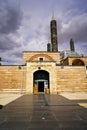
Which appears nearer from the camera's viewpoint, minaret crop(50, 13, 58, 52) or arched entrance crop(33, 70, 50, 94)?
arched entrance crop(33, 70, 50, 94)

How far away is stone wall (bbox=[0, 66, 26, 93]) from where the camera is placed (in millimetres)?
24719

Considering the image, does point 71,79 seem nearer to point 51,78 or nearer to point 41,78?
point 51,78

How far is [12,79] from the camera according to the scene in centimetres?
2514

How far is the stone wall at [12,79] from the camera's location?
24.7 metres

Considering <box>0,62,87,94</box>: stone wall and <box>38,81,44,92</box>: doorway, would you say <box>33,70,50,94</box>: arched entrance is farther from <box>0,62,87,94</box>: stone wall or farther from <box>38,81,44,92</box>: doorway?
<box>0,62,87,94</box>: stone wall

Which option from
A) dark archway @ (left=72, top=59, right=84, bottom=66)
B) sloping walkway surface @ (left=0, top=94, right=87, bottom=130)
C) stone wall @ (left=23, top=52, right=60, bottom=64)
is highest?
stone wall @ (left=23, top=52, right=60, bottom=64)

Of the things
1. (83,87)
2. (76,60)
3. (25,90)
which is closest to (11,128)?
(25,90)

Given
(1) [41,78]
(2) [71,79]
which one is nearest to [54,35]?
(1) [41,78]

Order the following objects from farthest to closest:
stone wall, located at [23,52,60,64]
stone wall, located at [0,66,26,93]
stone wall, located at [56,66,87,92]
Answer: stone wall, located at [23,52,60,64]
stone wall, located at [56,66,87,92]
stone wall, located at [0,66,26,93]

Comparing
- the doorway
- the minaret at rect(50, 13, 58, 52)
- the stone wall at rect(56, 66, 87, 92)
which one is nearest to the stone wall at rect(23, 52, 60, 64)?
the minaret at rect(50, 13, 58, 52)

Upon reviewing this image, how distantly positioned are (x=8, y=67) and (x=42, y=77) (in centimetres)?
762

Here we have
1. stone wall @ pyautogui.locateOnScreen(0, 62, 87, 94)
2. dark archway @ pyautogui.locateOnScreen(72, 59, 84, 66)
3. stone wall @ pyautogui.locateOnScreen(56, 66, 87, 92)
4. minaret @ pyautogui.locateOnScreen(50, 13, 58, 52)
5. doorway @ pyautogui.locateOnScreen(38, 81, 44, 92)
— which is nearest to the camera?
stone wall @ pyautogui.locateOnScreen(0, 62, 87, 94)

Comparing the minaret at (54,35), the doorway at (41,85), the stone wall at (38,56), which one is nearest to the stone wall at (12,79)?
the doorway at (41,85)

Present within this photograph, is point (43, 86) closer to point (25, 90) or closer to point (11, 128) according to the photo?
point (25, 90)
